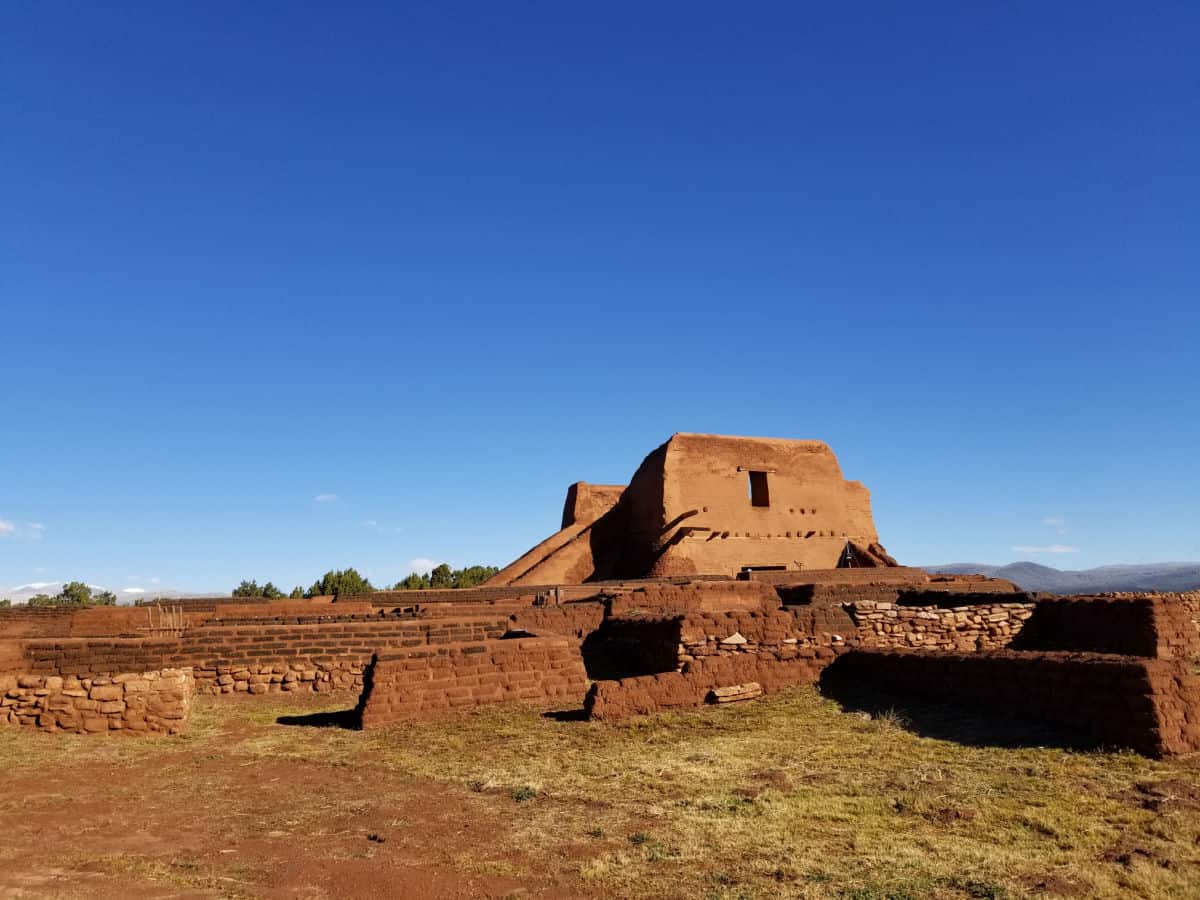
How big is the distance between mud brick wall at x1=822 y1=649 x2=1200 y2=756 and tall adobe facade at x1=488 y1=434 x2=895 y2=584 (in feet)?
54.3

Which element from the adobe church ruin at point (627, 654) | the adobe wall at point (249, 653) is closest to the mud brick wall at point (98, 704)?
the adobe church ruin at point (627, 654)

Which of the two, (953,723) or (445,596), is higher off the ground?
(445,596)

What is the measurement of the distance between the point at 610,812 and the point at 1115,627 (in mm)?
9212

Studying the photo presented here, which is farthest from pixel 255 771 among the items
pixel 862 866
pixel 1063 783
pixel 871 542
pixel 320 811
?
pixel 871 542

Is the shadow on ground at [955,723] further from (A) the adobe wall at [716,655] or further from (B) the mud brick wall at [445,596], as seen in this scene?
(B) the mud brick wall at [445,596]

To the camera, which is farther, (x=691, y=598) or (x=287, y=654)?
(x=691, y=598)

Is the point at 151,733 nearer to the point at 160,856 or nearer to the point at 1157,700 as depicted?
the point at 160,856

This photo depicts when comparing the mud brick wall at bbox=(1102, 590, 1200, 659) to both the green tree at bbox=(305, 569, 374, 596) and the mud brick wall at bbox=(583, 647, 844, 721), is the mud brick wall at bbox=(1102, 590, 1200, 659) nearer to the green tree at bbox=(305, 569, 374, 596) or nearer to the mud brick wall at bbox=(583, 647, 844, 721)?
the mud brick wall at bbox=(583, 647, 844, 721)

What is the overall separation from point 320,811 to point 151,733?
13.6 feet

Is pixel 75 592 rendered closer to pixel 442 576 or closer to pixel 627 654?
pixel 442 576

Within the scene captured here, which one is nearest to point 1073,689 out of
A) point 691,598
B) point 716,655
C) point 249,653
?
point 716,655

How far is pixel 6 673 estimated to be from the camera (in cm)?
1066

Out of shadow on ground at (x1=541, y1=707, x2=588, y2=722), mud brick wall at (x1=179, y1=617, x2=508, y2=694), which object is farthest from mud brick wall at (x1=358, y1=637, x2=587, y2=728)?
mud brick wall at (x1=179, y1=617, x2=508, y2=694)

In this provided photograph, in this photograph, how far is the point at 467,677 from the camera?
988 cm
